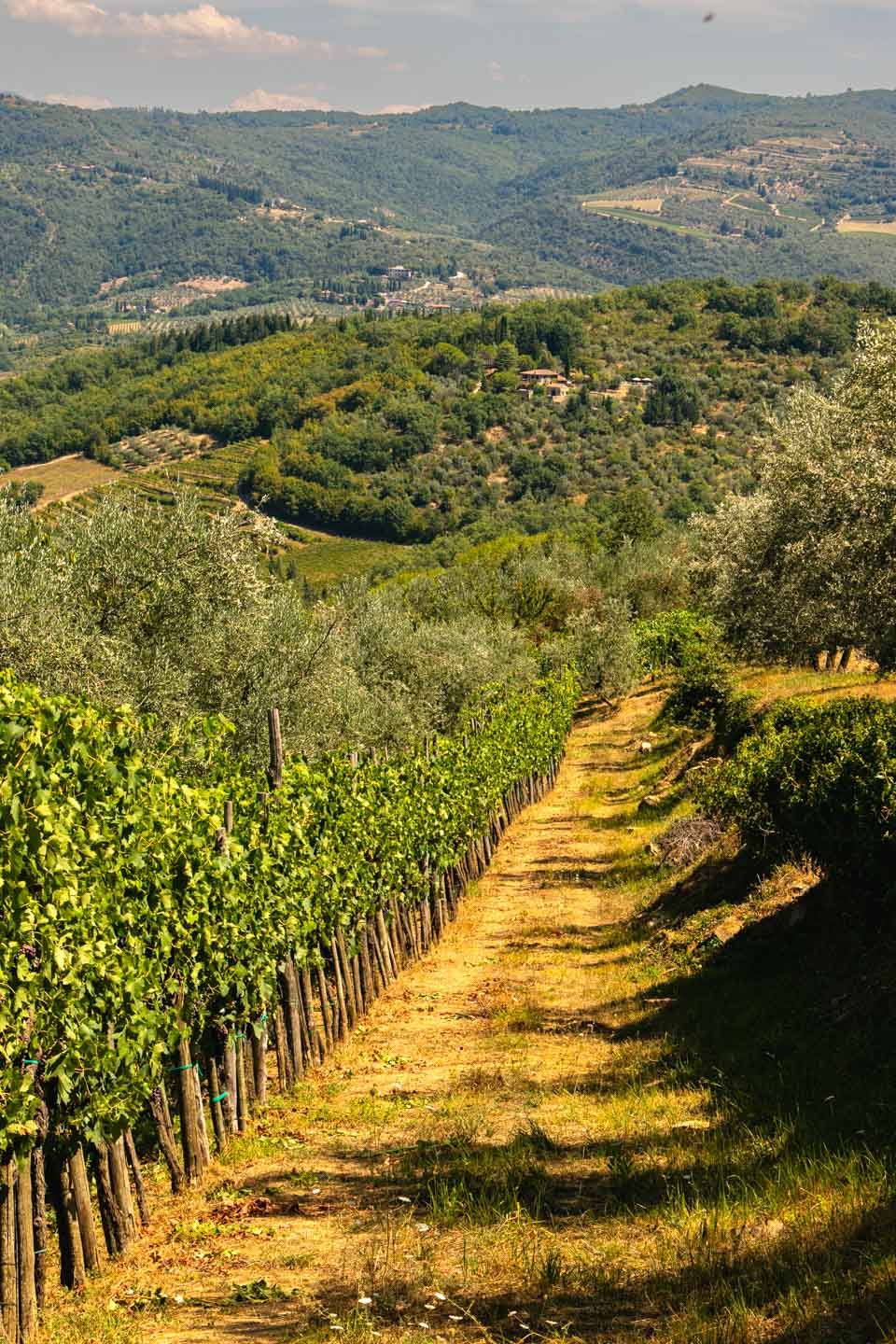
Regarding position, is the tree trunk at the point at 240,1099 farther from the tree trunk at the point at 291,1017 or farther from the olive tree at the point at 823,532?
the olive tree at the point at 823,532

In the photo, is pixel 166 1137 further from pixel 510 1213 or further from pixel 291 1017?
pixel 291 1017

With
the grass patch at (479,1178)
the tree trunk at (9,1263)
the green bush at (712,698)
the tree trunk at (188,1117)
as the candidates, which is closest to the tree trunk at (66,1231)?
the tree trunk at (9,1263)

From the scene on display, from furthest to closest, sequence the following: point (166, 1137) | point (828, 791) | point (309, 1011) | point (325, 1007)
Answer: point (325, 1007), point (309, 1011), point (828, 791), point (166, 1137)

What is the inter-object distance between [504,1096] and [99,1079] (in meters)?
5.72

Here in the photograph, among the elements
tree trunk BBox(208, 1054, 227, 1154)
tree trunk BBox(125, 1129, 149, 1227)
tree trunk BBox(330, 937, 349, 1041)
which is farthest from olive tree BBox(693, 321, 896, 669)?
tree trunk BBox(125, 1129, 149, 1227)

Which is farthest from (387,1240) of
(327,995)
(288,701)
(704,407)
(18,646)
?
(704,407)

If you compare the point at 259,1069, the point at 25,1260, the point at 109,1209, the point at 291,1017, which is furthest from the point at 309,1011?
the point at 25,1260

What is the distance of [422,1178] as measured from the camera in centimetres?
1058

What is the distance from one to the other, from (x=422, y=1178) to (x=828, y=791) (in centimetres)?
725

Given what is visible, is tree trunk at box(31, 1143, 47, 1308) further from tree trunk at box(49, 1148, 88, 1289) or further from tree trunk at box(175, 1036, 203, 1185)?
tree trunk at box(175, 1036, 203, 1185)

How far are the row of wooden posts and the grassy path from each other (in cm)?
33

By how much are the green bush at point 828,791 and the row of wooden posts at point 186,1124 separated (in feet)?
23.8

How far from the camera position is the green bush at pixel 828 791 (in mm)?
12703

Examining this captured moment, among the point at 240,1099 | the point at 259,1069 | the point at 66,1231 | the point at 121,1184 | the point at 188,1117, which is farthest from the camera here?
the point at 259,1069
